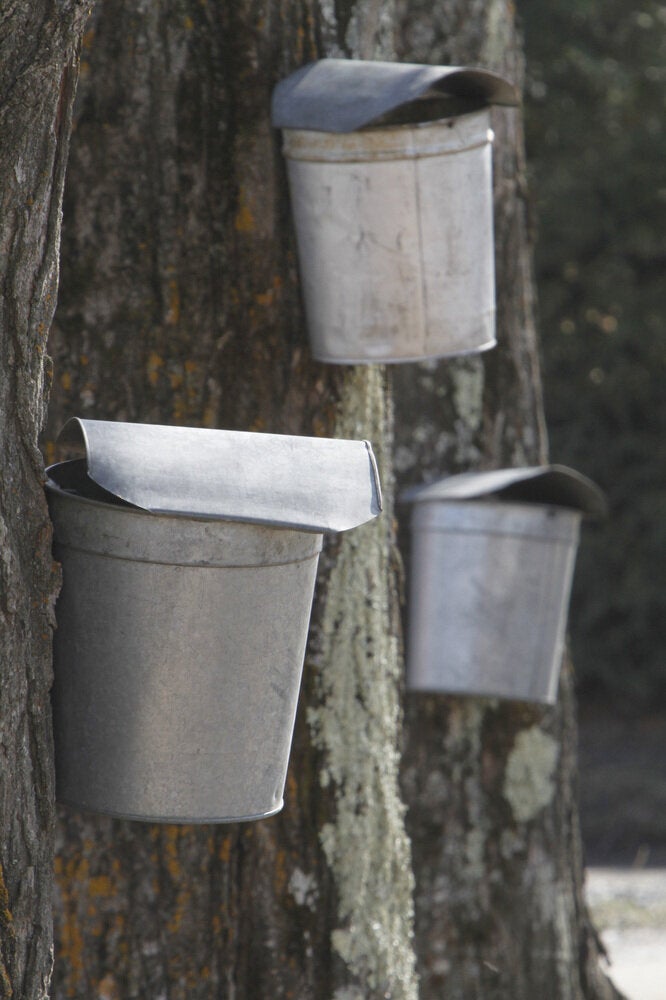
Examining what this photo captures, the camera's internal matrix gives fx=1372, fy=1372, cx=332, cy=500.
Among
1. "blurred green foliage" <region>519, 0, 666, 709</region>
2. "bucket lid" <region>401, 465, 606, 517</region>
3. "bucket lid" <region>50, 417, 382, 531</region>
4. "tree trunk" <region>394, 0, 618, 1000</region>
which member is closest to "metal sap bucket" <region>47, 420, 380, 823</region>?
"bucket lid" <region>50, 417, 382, 531</region>

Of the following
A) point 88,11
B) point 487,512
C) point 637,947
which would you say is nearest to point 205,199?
point 88,11

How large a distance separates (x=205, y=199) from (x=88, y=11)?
79 centimetres

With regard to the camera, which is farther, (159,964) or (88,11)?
(159,964)

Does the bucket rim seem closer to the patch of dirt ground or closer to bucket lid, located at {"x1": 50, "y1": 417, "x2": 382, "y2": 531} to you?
bucket lid, located at {"x1": 50, "y1": 417, "x2": 382, "y2": 531}

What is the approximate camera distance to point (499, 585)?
122 inches

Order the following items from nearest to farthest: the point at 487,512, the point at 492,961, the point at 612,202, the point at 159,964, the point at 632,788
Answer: the point at 159,964 < the point at 487,512 < the point at 492,961 < the point at 632,788 < the point at 612,202

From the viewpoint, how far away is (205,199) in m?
2.22

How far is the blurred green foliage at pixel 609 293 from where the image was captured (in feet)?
29.7

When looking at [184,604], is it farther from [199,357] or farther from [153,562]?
[199,357]

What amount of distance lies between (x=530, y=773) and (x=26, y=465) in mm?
2587

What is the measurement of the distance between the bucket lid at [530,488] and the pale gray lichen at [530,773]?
32.2 inches

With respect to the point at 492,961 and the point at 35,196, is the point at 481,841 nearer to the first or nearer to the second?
the point at 492,961

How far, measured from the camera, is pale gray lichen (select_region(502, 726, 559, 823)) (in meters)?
3.72

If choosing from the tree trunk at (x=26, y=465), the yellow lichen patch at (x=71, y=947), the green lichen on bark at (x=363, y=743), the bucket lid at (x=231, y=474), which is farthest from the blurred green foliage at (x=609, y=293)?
the tree trunk at (x=26, y=465)
